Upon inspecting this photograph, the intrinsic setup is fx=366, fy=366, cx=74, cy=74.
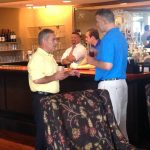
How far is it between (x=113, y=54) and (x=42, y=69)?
→ 2.38 feet

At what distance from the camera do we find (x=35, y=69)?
365 centimetres

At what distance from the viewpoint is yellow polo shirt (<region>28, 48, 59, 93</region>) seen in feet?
12.0

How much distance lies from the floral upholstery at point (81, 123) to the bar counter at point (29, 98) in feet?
6.25

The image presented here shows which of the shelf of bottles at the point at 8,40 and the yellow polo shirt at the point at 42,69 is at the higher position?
the shelf of bottles at the point at 8,40

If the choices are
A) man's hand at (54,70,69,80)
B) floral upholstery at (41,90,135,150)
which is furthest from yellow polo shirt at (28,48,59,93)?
floral upholstery at (41,90,135,150)

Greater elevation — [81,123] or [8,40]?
[8,40]

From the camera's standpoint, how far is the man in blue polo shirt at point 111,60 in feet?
11.6

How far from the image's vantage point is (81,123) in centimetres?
232

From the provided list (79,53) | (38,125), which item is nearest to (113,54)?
(38,125)

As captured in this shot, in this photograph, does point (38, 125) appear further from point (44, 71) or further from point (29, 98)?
point (29, 98)

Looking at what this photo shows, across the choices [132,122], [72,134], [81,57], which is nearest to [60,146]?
[72,134]

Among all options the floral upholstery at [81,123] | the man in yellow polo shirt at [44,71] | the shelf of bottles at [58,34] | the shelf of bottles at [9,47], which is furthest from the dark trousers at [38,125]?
the shelf of bottles at [58,34]

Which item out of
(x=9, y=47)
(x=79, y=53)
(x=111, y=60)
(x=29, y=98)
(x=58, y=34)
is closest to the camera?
(x=111, y=60)

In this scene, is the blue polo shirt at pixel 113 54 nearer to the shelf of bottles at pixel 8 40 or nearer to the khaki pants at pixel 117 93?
the khaki pants at pixel 117 93
